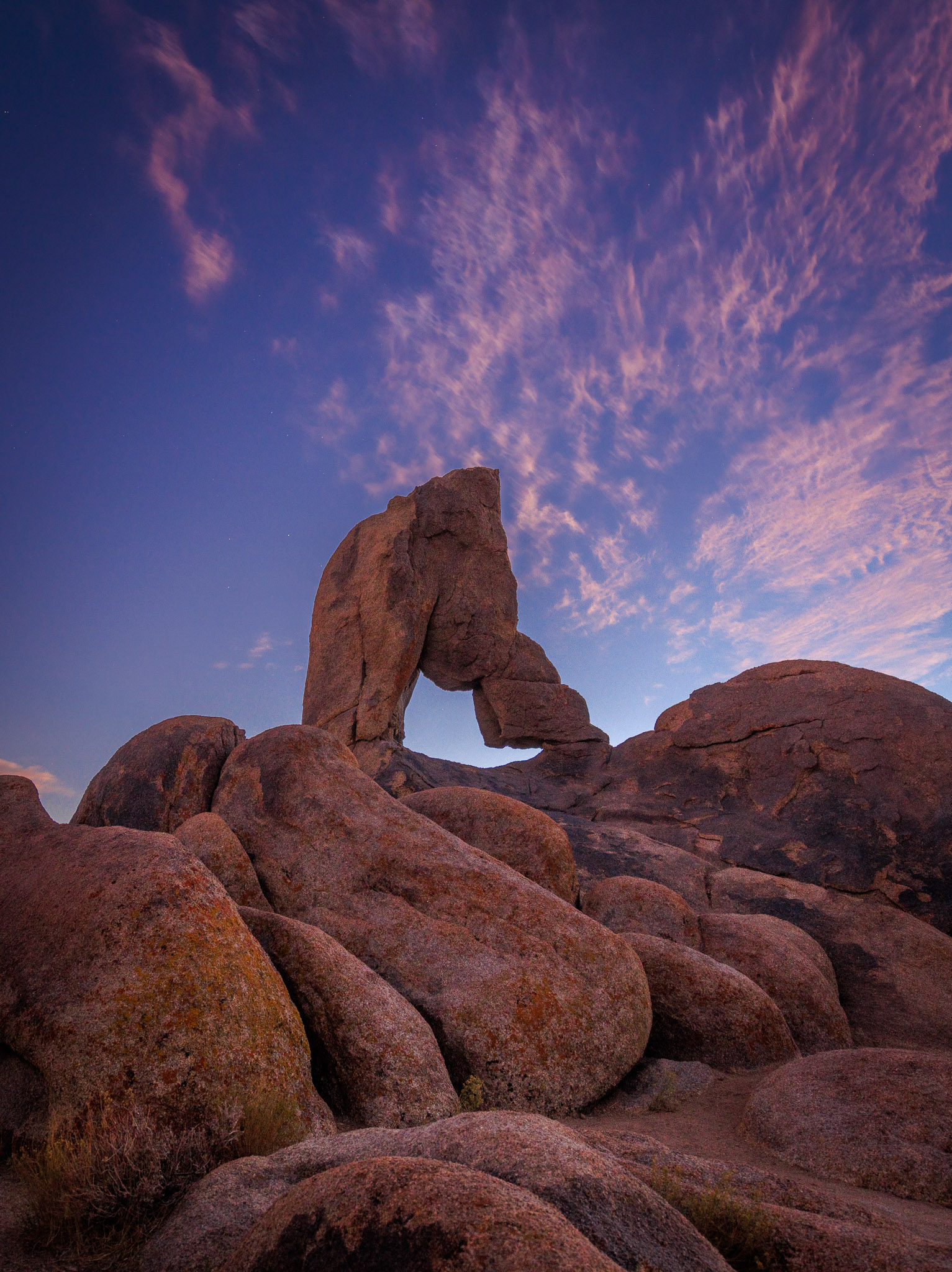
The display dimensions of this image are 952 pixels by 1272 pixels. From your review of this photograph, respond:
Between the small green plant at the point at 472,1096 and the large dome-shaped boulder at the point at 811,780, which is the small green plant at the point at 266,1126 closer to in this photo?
the small green plant at the point at 472,1096

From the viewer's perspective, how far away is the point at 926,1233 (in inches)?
142

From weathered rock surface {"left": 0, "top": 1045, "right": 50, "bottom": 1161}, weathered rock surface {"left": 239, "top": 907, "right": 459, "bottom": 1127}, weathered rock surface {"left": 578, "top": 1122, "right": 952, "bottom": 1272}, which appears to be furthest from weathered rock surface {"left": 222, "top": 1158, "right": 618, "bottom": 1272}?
weathered rock surface {"left": 239, "top": 907, "right": 459, "bottom": 1127}

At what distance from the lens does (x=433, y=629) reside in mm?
20484

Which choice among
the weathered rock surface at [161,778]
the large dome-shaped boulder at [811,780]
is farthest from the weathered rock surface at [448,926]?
the large dome-shaped boulder at [811,780]

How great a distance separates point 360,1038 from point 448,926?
75.5 inches

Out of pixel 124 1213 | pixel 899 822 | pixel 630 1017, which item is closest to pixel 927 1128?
pixel 630 1017

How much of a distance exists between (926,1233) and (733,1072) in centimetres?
425

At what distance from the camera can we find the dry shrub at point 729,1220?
312 cm

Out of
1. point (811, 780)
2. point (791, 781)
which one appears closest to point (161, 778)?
point (791, 781)

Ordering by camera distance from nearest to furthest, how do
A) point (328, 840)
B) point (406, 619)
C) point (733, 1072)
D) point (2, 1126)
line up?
1. point (2, 1126)
2. point (733, 1072)
3. point (328, 840)
4. point (406, 619)

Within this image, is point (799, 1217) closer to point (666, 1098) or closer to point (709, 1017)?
point (666, 1098)

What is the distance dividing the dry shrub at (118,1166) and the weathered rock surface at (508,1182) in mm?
235

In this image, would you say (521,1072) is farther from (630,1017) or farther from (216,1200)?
(216,1200)

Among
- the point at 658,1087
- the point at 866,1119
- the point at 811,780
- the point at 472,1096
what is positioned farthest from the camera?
the point at 811,780
